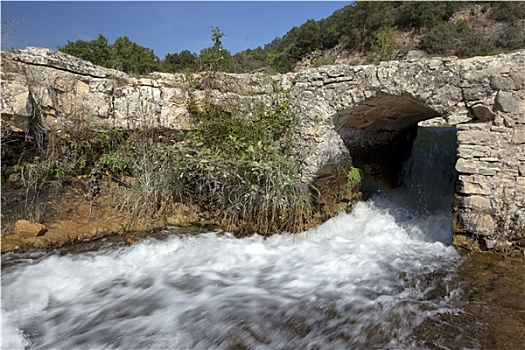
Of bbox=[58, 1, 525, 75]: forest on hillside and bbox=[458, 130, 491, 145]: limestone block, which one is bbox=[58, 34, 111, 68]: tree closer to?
bbox=[58, 1, 525, 75]: forest on hillside

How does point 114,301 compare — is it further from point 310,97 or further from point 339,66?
point 339,66

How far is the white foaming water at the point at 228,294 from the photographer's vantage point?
2418 mm

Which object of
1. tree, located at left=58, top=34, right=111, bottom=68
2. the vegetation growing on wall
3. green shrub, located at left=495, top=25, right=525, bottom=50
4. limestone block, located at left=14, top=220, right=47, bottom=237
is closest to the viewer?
limestone block, located at left=14, top=220, right=47, bottom=237

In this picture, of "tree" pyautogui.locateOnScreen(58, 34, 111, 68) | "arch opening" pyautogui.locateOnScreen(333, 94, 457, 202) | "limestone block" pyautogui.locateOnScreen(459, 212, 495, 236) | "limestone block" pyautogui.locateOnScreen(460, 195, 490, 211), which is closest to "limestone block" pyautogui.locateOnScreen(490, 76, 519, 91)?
"arch opening" pyautogui.locateOnScreen(333, 94, 457, 202)

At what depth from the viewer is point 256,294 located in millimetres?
3041

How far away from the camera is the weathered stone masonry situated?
359 centimetres

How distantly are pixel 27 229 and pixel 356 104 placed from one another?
4351 mm

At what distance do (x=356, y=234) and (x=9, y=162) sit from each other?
4.91 metres

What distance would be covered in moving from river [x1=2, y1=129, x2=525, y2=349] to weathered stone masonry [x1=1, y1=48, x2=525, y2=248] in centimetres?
82

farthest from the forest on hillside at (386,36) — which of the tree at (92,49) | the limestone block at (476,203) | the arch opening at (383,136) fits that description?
the limestone block at (476,203)

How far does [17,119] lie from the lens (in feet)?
14.4

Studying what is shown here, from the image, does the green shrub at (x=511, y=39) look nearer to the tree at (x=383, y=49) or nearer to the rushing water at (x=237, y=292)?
the tree at (x=383, y=49)

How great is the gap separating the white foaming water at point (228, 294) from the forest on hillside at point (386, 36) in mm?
8001

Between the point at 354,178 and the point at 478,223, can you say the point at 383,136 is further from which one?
the point at 478,223
